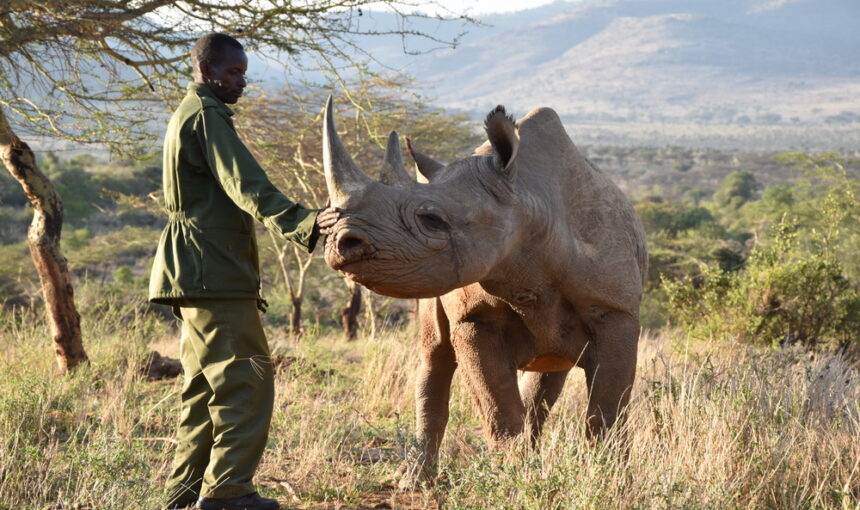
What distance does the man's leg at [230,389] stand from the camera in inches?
156

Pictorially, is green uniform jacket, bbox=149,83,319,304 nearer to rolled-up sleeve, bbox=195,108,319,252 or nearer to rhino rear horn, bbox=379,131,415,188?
rolled-up sleeve, bbox=195,108,319,252

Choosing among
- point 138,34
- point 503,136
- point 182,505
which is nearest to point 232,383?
point 182,505

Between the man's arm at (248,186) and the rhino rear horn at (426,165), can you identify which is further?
the rhino rear horn at (426,165)

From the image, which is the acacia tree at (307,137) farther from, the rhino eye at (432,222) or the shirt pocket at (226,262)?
the rhino eye at (432,222)

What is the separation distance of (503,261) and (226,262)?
3.75 feet

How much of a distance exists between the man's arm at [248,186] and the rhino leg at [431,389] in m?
1.49

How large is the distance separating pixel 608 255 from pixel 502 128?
1.05 m

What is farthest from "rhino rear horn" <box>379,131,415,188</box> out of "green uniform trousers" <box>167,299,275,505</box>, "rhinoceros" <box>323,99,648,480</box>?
"green uniform trousers" <box>167,299,275,505</box>

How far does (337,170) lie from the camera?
3.39 m

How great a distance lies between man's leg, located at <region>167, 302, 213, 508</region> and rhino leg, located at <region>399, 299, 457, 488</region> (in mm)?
1162

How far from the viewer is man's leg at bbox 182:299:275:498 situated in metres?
3.96

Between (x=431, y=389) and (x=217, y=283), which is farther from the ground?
(x=217, y=283)

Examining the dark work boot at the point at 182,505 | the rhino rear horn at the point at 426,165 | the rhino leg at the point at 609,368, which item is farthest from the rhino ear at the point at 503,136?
the dark work boot at the point at 182,505

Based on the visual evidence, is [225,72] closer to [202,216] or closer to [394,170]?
[202,216]
